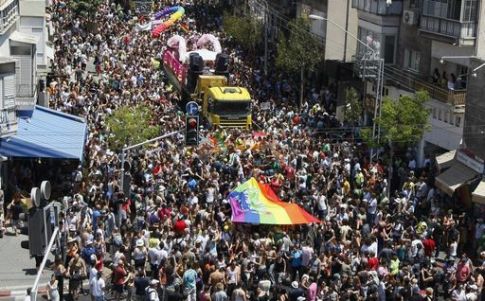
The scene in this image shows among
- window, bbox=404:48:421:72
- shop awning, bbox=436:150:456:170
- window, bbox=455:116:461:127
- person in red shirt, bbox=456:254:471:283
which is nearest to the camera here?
person in red shirt, bbox=456:254:471:283

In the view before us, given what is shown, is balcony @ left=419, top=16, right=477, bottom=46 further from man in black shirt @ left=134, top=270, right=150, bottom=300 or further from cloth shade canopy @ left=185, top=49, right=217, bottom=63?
man in black shirt @ left=134, top=270, right=150, bottom=300

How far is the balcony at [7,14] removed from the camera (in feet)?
118

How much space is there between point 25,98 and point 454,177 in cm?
1450

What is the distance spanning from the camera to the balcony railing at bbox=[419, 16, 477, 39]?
41.3m

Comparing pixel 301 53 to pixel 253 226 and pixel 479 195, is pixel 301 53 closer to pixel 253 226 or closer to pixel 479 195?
pixel 479 195

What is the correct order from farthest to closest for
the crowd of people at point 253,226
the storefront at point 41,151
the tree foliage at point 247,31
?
the tree foliage at point 247,31 < the storefront at point 41,151 < the crowd of people at point 253,226

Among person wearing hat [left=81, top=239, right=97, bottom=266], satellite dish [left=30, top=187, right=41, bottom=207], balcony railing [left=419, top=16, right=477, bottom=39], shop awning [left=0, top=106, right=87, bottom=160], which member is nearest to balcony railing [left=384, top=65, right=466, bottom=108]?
balcony railing [left=419, top=16, right=477, bottom=39]

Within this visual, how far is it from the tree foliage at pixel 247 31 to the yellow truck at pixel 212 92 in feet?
32.4

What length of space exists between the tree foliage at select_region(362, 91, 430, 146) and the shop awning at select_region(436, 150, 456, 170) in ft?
3.57

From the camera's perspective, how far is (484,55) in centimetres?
4059

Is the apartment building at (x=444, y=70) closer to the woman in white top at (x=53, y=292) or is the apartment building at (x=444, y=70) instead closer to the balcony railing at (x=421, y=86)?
the balcony railing at (x=421, y=86)

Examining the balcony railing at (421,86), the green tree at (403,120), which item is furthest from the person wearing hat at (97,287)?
the balcony railing at (421,86)

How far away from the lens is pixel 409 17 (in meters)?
46.3

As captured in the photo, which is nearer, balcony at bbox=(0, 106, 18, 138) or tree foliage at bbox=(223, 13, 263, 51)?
balcony at bbox=(0, 106, 18, 138)
